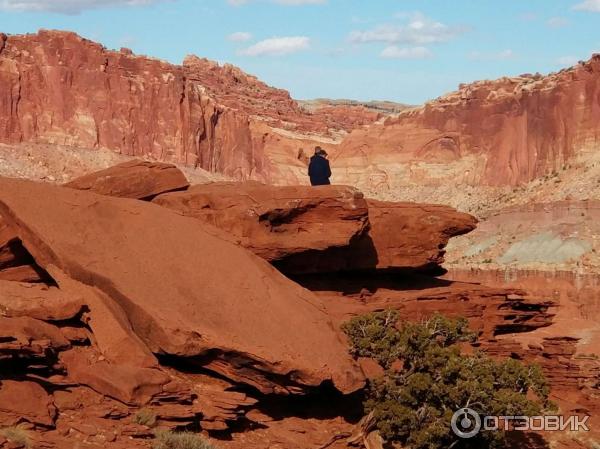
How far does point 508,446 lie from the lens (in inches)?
872

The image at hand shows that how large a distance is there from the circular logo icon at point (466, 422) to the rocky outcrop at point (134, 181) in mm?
8071

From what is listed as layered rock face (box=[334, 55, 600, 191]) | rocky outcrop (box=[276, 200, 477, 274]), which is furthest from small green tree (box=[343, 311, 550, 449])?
layered rock face (box=[334, 55, 600, 191])

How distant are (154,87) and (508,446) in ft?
263

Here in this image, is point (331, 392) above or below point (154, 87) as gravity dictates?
below

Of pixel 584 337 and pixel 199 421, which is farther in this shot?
pixel 584 337

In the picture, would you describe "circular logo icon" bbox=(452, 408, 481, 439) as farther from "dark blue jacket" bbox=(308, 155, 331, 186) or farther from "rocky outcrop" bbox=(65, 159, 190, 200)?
"dark blue jacket" bbox=(308, 155, 331, 186)

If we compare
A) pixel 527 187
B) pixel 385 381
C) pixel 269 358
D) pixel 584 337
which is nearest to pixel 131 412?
pixel 269 358

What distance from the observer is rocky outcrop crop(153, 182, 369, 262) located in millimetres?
21438

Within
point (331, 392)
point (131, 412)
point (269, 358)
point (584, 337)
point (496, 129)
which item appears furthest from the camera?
point (496, 129)

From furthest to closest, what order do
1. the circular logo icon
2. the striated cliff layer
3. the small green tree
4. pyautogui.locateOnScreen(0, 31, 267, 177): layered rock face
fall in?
1. the striated cliff layer
2. pyautogui.locateOnScreen(0, 31, 267, 177): layered rock face
3. the circular logo icon
4. the small green tree

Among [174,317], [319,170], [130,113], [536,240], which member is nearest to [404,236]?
[319,170]

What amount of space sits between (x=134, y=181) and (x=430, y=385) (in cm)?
774

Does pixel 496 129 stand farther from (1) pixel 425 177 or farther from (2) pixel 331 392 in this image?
(2) pixel 331 392

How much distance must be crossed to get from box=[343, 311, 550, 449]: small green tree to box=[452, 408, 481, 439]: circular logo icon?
12 centimetres
